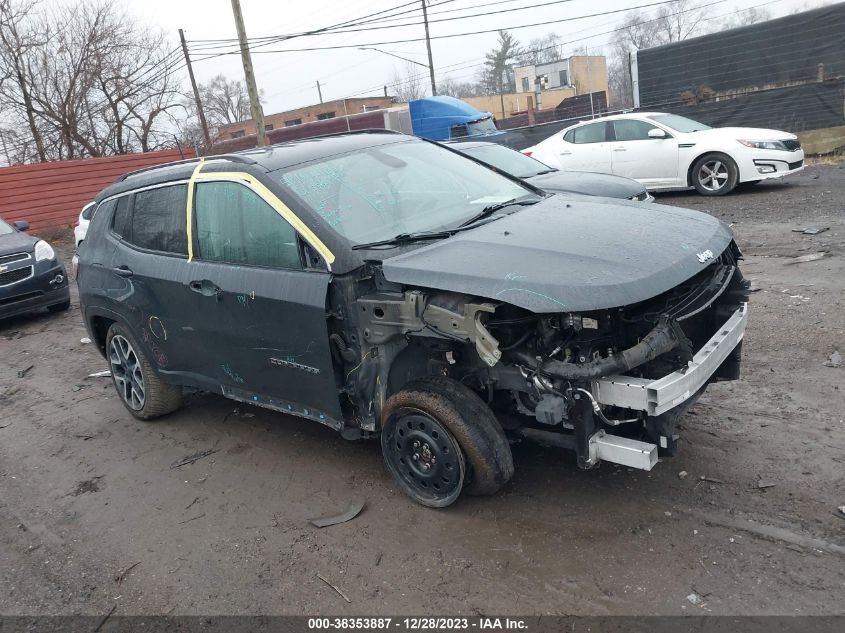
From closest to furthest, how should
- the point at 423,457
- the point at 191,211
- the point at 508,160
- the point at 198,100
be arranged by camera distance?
1. the point at 423,457
2. the point at 191,211
3. the point at 508,160
4. the point at 198,100

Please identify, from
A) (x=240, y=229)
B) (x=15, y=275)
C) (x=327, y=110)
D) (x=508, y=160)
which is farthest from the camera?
(x=327, y=110)

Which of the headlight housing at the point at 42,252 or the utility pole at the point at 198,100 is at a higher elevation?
the utility pole at the point at 198,100

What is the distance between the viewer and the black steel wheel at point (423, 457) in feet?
11.4

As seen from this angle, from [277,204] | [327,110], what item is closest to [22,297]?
[277,204]

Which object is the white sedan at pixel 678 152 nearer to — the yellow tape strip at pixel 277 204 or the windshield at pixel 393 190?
the windshield at pixel 393 190

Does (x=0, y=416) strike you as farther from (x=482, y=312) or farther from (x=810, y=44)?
(x=810, y=44)

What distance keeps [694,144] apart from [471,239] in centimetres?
952

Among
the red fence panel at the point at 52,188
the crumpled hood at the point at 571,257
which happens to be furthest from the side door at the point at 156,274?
the red fence panel at the point at 52,188

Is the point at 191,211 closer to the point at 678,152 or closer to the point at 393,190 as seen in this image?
the point at 393,190

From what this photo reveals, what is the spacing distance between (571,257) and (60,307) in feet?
29.9

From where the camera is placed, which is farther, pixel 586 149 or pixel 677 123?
pixel 586 149

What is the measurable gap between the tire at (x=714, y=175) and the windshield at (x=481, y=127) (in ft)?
24.6

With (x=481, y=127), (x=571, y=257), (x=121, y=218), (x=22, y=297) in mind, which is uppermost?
(x=481, y=127)

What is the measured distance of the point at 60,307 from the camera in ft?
32.8
